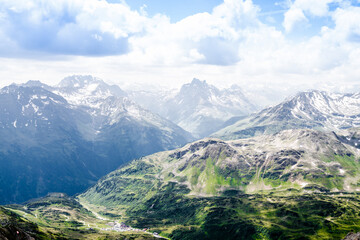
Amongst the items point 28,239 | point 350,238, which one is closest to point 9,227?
point 28,239

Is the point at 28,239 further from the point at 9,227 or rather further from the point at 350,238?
the point at 350,238

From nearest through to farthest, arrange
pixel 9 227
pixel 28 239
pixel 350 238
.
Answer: pixel 9 227 < pixel 28 239 < pixel 350 238

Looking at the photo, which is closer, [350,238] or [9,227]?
[9,227]

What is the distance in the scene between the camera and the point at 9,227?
470ft

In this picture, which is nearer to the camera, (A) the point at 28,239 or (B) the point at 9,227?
(B) the point at 9,227

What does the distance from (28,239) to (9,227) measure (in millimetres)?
14228

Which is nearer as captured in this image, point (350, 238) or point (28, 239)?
point (28, 239)

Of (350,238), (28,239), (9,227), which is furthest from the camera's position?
(350,238)

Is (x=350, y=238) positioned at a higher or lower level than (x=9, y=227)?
lower

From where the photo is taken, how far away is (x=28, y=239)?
6009 inches

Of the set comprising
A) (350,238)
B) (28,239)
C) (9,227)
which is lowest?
(350,238)

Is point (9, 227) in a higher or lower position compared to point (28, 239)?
higher

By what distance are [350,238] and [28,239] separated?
574 feet
